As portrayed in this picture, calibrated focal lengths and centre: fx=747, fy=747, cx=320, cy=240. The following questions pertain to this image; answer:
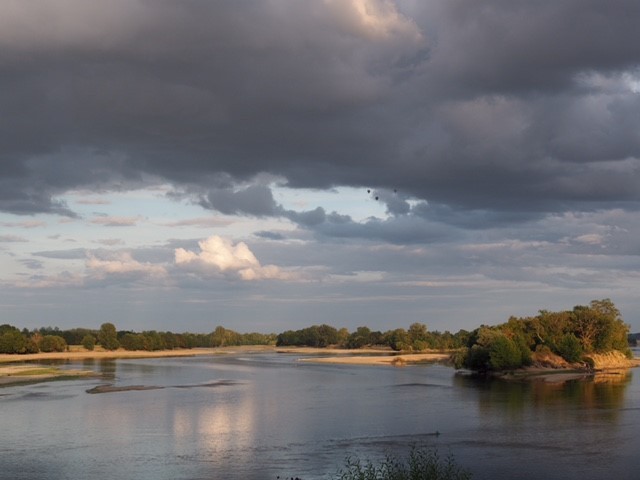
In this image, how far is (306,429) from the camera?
192 feet

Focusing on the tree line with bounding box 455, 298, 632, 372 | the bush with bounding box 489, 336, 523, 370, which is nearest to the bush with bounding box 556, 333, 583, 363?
the tree line with bounding box 455, 298, 632, 372

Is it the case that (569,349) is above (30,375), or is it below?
above

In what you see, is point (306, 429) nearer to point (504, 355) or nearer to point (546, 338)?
point (504, 355)

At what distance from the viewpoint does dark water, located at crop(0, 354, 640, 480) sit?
43.2 metres

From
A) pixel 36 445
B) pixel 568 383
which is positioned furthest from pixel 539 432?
pixel 568 383

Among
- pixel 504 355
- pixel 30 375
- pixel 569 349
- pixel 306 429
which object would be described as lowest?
pixel 306 429

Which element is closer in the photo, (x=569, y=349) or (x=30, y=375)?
(x=30, y=375)

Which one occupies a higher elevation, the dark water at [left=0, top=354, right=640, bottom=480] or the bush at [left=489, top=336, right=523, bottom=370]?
the bush at [left=489, top=336, right=523, bottom=370]

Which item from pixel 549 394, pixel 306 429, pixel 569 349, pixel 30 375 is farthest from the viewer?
pixel 569 349

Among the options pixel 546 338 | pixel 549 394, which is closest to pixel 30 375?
pixel 549 394

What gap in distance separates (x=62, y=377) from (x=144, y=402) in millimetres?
43532

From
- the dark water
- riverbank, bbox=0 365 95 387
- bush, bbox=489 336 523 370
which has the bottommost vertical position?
the dark water

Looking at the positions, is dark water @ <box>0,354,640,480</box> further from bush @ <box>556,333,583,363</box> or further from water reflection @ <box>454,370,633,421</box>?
bush @ <box>556,333,583,363</box>

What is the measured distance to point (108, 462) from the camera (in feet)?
148
